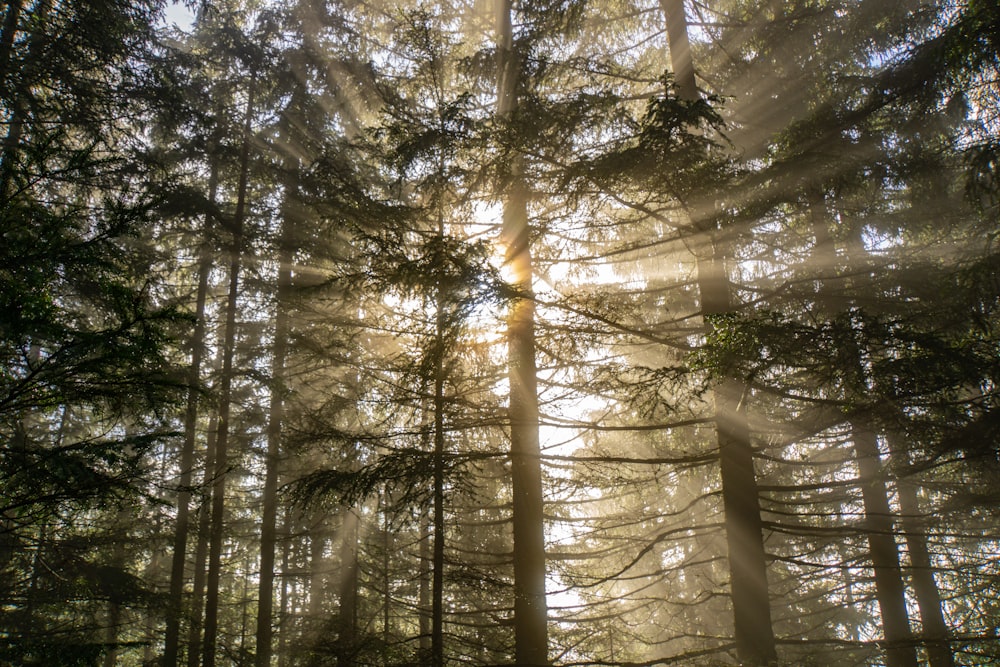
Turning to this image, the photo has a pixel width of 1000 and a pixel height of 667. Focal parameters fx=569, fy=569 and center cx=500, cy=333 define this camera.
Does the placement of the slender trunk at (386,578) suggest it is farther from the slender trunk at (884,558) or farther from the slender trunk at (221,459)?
the slender trunk at (884,558)

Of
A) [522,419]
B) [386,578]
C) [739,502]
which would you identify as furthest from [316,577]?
[739,502]

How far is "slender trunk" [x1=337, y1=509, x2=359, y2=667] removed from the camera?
713 centimetres

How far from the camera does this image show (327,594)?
745 inches

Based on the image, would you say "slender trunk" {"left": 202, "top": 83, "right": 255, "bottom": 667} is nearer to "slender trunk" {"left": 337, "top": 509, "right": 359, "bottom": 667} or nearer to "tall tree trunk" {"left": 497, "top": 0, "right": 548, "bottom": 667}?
"slender trunk" {"left": 337, "top": 509, "right": 359, "bottom": 667}

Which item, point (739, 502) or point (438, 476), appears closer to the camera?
point (739, 502)

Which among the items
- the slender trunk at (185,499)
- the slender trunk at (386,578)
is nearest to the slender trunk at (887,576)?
the slender trunk at (386,578)

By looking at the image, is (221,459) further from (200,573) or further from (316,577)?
(316,577)

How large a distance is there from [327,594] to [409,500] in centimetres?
1443

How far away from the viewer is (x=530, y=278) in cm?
877

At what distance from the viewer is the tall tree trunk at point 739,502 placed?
6785 millimetres

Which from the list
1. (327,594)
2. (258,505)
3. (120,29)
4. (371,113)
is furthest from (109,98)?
(327,594)

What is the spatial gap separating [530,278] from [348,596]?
903 cm

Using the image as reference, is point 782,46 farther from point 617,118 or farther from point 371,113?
point 371,113

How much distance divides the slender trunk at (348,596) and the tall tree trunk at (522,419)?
222 centimetres
